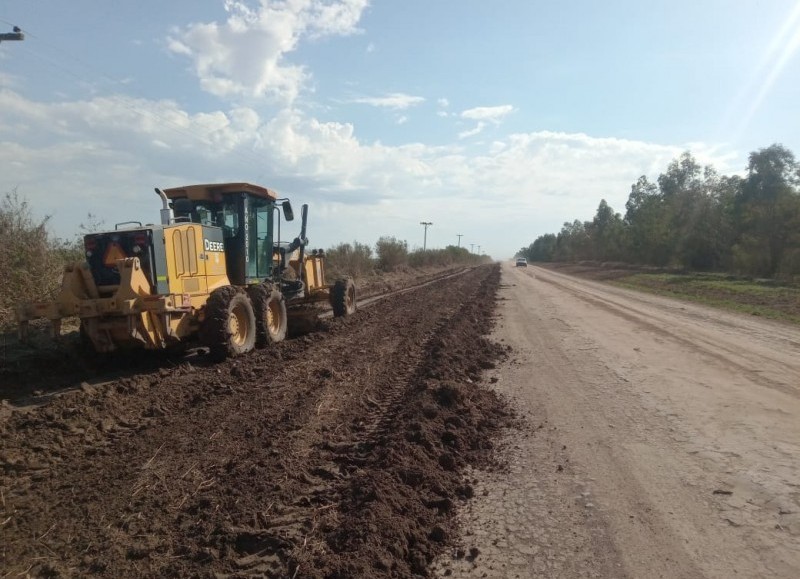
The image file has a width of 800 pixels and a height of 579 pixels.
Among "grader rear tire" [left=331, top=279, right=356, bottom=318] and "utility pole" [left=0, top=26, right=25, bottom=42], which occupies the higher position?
"utility pole" [left=0, top=26, right=25, bottom=42]

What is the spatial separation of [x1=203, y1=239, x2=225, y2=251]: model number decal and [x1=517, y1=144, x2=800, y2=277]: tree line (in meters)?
34.2

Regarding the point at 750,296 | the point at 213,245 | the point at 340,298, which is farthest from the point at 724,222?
the point at 213,245

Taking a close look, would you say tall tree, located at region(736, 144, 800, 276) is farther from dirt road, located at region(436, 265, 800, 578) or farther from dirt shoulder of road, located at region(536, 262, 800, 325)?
dirt road, located at region(436, 265, 800, 578)

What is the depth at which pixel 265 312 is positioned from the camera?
10.7 metres

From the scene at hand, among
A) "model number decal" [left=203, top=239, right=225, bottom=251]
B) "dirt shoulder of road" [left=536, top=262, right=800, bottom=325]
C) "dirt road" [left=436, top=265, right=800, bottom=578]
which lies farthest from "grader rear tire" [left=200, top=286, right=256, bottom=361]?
"dirt shoulder of road" [left=536, top=262, right=800, bottom=325]

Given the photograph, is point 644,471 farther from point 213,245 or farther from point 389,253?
point 389,253

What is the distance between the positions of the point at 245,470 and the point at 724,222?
48.9 meters

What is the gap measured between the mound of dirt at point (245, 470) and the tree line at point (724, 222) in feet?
113

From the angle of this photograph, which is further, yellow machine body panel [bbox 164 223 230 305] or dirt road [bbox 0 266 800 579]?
yellow machine body panel [bbox 164 223 230 305]

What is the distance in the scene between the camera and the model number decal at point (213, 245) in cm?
991

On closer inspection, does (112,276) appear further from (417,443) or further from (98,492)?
(417,443)

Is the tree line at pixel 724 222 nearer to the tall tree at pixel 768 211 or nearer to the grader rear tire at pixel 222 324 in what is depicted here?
the tall tree at pixel 768 211

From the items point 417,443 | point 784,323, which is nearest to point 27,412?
point 417,443

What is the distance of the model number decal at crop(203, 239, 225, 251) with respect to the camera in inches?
390
